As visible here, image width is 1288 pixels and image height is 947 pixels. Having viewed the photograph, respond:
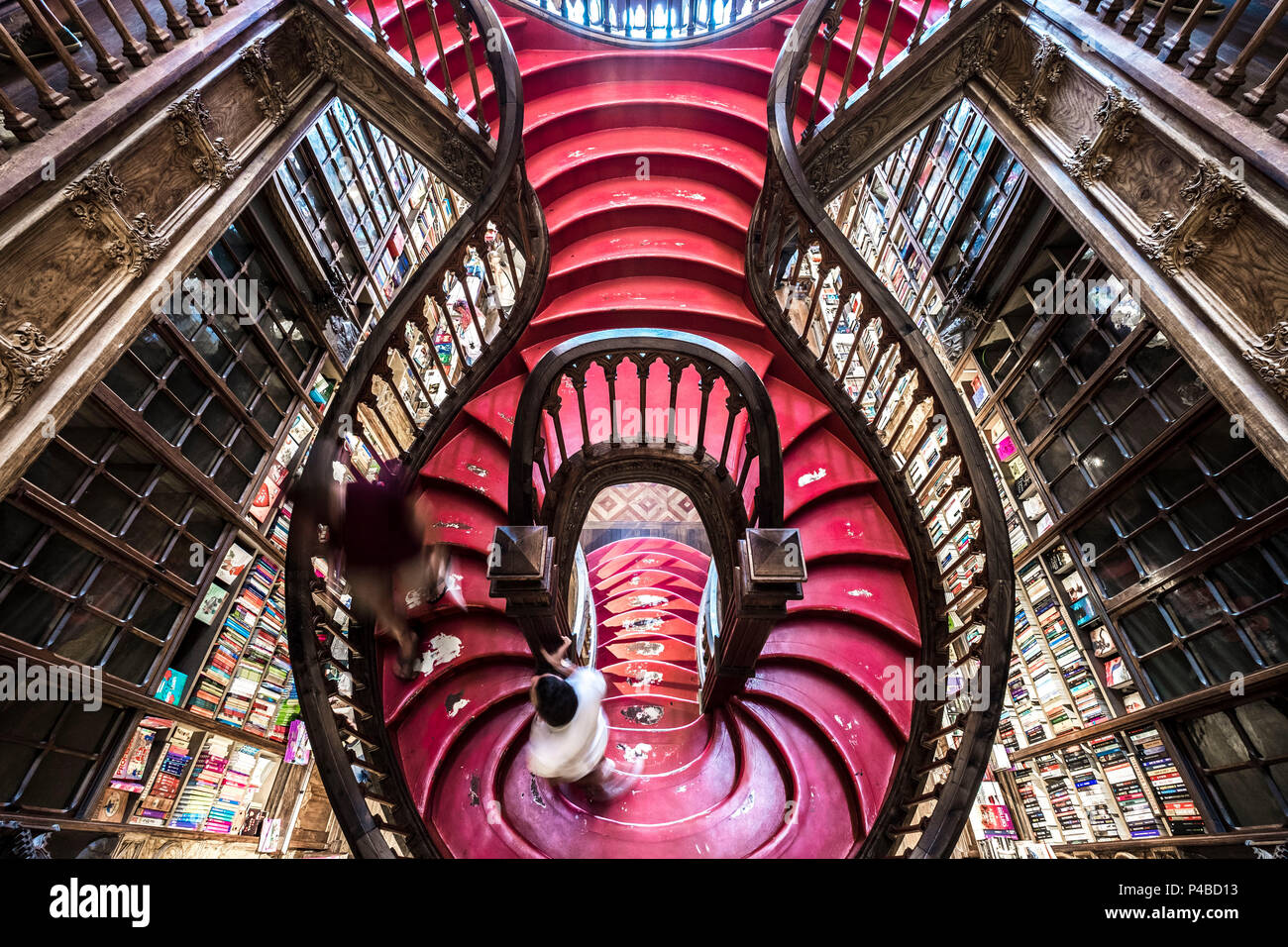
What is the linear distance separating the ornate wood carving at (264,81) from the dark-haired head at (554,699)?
329 centimetres

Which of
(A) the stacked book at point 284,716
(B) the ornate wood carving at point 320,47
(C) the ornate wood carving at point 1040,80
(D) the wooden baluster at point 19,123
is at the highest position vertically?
(B) the ornate wood carving at point 320,47

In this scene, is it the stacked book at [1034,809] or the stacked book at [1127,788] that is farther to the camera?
the stacked book at [1034,809]

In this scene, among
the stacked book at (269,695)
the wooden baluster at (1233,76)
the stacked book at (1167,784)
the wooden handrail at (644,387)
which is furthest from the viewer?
the stacked book at (269,695)

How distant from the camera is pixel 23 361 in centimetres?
178

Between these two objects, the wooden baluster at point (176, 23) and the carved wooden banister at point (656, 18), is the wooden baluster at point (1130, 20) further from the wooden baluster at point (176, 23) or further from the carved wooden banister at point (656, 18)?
the wooden baluster at point (176, 23)

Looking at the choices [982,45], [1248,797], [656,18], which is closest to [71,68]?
[982,45]

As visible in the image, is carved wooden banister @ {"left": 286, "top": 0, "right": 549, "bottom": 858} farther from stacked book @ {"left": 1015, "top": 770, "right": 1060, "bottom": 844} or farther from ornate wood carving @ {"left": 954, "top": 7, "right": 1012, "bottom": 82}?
stacked book @ {"left": 1015, "top": 770, "right": 1060, "bottom": 844}

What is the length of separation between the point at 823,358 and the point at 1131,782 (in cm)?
291

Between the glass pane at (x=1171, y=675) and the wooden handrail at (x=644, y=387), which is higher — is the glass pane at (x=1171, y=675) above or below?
below

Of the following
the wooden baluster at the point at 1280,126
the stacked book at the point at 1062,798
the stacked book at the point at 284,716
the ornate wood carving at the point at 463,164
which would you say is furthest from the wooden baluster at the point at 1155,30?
the stacked book at the point at 284,716

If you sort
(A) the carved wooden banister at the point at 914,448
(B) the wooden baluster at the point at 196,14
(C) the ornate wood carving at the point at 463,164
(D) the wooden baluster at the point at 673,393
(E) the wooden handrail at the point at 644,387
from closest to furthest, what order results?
(A) the carved wooden banister at the point at 914,448
(E) the wooden handrail at the point at 644,387
(D) the wooden baluster at the point at 673,393
(B) the wooden baluster at the point at 196,14
(C) the ornate wood carving at the point at 463,164

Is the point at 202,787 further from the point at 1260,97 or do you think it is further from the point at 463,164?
the point at 1260,97

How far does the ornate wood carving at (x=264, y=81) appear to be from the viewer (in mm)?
2727
